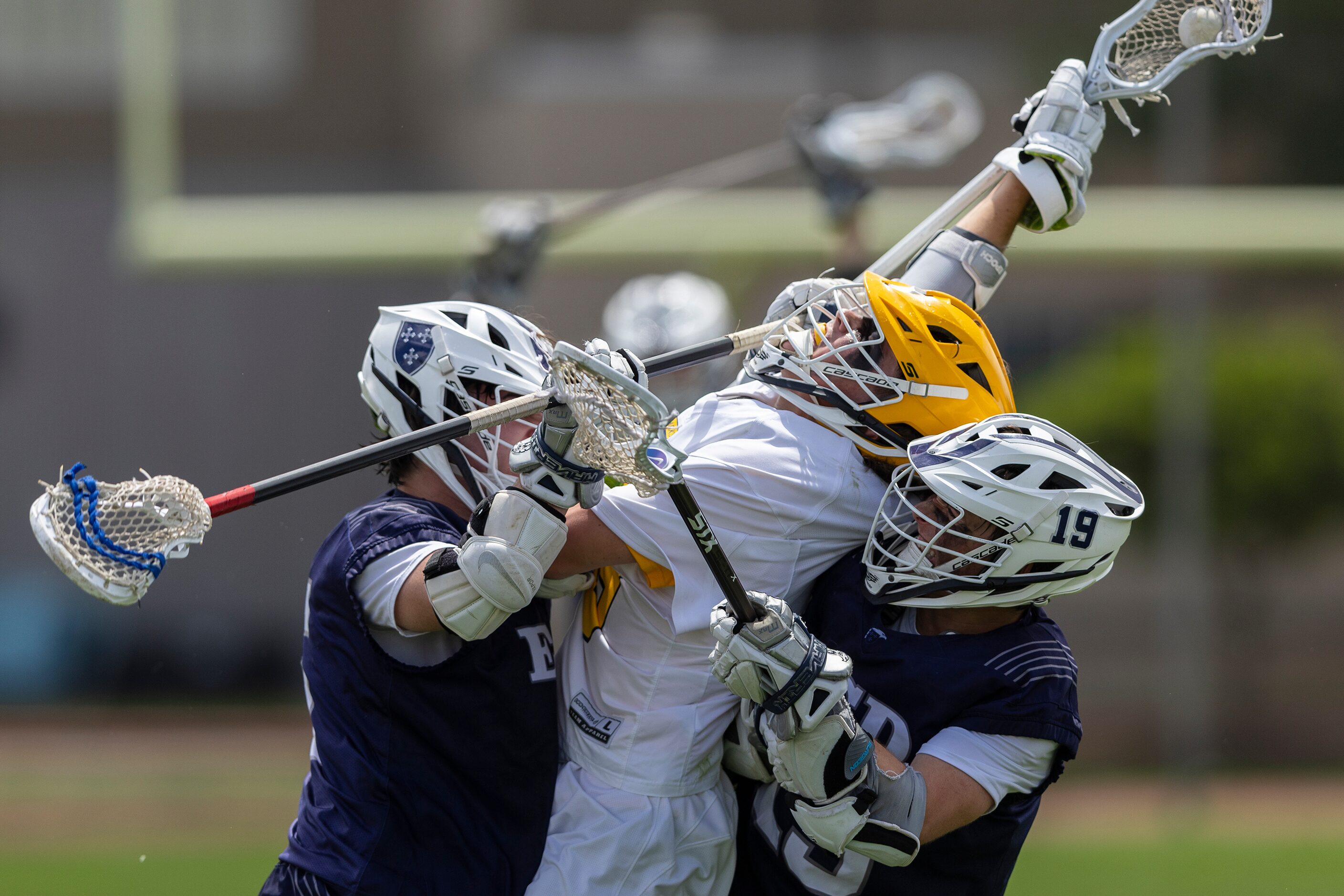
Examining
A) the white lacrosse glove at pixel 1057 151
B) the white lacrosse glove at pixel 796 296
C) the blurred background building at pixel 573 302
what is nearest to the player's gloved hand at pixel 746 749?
the white lacrosse glove at pixel 796 296

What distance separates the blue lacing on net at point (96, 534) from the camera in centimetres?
241

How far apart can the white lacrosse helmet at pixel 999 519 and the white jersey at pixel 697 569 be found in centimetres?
12

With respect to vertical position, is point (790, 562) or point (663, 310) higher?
point (790, 562)

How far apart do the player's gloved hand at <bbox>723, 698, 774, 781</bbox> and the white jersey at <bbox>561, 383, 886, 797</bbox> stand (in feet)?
0.09

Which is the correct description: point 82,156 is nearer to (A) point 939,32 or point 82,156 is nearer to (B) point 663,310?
(A) point 939,32

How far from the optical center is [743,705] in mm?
2523

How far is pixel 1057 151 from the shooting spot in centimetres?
295

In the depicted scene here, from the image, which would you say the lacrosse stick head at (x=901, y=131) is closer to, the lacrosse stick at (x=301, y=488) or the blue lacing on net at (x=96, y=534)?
the lacrosse stick at (x=301, y=488)

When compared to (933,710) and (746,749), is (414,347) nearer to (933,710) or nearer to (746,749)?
(746,749)

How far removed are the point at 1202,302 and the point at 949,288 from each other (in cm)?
982

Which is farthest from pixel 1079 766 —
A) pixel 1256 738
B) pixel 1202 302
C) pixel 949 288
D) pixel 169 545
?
pixel 169 545

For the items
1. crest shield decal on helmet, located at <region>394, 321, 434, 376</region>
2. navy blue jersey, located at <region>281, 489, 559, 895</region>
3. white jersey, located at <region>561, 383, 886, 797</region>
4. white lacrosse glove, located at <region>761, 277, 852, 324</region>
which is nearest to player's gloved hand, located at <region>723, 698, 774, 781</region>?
white jersey, located at <region>561, 383, 886, 797</region>

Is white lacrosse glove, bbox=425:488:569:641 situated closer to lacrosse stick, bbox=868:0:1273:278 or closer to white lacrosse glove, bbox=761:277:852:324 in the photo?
white lacrosse glove, bbox=761:277:852:324

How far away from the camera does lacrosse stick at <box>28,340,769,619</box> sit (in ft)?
7.23
